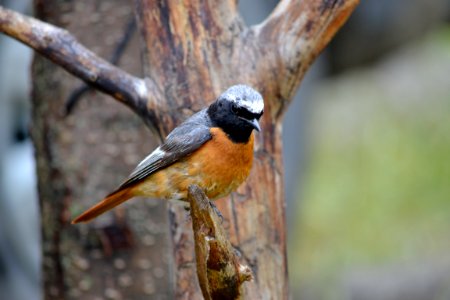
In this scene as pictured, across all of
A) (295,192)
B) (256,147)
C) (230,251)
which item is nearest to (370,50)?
(295,192)

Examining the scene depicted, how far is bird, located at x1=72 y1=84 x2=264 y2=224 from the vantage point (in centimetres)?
378

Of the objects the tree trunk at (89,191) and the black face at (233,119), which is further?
the tree trunk at (89,191)

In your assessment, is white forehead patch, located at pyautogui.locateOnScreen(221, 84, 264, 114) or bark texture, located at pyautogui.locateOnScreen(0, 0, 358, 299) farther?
bark texture, located at pyautogui.locateOnScreen(0, 0, 358, 299)

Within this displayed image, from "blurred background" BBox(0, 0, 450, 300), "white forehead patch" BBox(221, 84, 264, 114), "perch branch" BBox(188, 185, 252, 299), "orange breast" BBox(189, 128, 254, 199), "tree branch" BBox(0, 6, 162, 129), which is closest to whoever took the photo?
"perch branch" BBox(188, 185, 252, 299)

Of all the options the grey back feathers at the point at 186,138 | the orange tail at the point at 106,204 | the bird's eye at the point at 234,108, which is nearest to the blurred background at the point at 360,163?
the orange tail at the point at 106,204

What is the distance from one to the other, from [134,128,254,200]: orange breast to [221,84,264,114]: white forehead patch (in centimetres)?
24

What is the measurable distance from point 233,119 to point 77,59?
75cm

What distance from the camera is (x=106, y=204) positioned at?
400 cm

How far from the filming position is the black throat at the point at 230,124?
3818mm

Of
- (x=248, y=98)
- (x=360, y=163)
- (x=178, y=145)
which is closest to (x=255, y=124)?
(x=248, y=98)

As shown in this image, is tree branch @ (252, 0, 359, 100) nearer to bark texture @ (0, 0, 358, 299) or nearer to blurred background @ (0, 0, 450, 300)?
bark texture @ (0, 0, 358, 299)

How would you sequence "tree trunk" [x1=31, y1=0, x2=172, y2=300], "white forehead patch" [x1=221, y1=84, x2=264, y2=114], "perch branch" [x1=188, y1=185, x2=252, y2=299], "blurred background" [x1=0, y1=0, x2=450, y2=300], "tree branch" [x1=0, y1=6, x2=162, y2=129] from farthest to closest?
"blurred background" [x1=0, y1=0, x2=450, y2=300] → "tree trunk" [x1=31, y1=0, x2=172, y2=300] → "tree branch" [x1=0, y1=6, x2=162, y2=129] → "white forehead patch" [x1=221, y1=84, x2=264, y2=114] → "perch branch" [x1=188, y1=185, x2=252, y2=299]

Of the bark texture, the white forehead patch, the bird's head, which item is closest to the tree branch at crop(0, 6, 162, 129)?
the bark texture

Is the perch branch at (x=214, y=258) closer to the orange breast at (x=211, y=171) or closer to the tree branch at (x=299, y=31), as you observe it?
the orange breast at (x=211, y=171)
